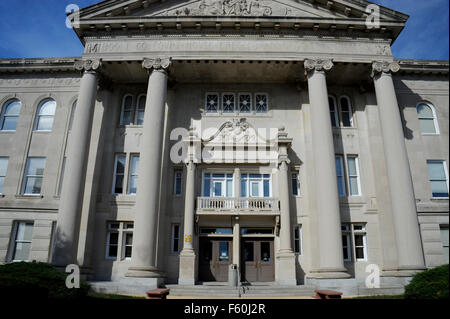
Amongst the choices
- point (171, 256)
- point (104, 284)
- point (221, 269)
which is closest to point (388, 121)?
point (221, 269)

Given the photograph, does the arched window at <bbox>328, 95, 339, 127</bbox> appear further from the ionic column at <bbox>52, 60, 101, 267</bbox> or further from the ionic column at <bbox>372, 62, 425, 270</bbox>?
the ionic column at <bbox>52, 60, 101, 267</bbox>

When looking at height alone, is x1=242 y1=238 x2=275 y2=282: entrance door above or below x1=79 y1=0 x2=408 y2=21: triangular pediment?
below

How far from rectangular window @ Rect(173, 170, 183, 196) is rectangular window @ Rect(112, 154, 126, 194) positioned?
11.6 feet

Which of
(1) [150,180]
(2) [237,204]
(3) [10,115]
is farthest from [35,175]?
(2) [237,204]

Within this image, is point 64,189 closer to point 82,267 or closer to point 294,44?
point 82,267

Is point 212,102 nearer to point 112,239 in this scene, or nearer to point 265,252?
point 265,252

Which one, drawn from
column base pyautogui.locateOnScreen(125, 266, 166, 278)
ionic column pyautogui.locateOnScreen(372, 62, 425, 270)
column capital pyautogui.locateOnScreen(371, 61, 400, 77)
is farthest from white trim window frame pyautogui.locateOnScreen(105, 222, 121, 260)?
column capital pyautogui.locateOnScreen(371, 61, 400, 77)

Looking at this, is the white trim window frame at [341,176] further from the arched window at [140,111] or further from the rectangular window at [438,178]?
the arched window at [140,111]

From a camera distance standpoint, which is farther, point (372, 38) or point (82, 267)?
point (372, 38)

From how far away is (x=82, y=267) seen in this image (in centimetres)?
1925

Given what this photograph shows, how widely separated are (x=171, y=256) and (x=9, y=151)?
45.5 feet

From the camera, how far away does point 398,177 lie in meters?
18.6

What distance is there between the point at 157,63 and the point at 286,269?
1494 centimetres

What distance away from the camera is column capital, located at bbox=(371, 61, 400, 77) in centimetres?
2072
